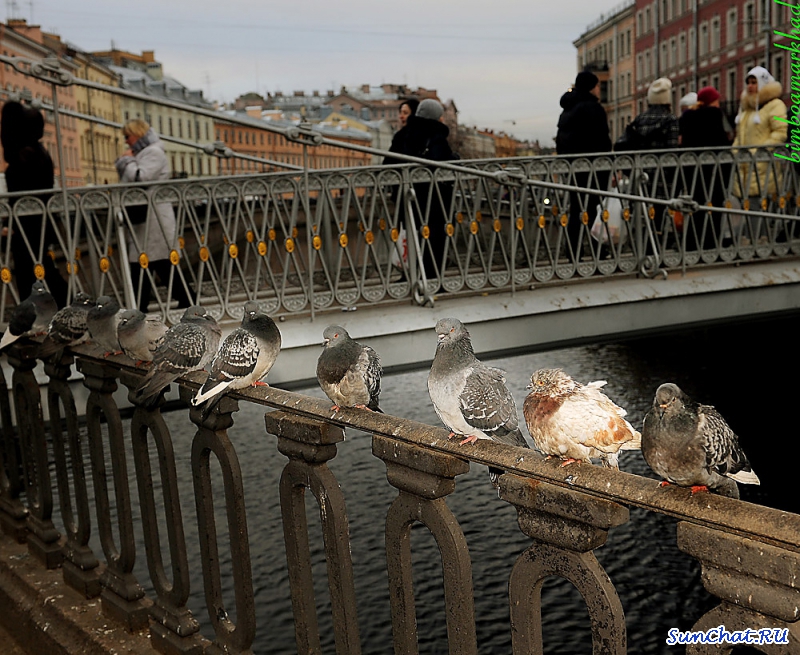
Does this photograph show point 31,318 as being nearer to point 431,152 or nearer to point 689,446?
point 689,446

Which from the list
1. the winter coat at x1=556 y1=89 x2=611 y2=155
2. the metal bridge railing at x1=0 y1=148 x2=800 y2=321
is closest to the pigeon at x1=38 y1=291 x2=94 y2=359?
the metal bridge railing at x1=0 y1=148 x2=800 y2=321

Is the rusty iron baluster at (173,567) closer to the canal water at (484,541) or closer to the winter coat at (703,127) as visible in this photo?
the canal water at (484,541)

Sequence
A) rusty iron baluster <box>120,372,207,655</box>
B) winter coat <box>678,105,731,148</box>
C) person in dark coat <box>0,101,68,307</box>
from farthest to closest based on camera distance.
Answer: winter coat <box>678,105,731,148</box>, person in dark coat <box>0,101,68,307</box>, rusty iron baluster <box>120,372,207,655</box>

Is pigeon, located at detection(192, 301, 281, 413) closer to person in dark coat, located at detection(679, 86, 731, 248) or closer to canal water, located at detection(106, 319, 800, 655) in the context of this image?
canal water, located at detection(106, 319, 800, 655)

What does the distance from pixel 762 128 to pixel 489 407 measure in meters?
8.20

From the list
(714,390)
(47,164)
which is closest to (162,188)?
(47,164)

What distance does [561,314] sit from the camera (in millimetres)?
7777

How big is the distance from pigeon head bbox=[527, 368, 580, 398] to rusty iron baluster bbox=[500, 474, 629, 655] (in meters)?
0.34

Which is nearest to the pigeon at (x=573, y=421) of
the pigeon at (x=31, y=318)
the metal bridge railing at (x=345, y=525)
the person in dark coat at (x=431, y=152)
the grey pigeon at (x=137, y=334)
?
the metal bridge railing at (x=345, y=525)

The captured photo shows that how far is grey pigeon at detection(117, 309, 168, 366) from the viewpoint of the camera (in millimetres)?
3367

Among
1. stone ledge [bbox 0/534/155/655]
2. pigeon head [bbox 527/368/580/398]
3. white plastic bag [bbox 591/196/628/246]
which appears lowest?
stone ledge [bbox 0/534/155/655]

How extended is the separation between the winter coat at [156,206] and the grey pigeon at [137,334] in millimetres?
3641

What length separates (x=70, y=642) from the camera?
309 centimetres

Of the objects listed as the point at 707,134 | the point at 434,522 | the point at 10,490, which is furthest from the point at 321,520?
the point at 707,134
